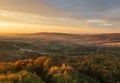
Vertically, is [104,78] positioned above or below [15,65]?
below

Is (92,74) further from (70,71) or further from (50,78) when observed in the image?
(50,78)

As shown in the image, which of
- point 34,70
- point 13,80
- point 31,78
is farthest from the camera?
point 34,70

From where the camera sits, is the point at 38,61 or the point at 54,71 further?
the point at 38,61

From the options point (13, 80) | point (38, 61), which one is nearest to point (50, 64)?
point (38, 61)

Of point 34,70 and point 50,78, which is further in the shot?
point 34,70

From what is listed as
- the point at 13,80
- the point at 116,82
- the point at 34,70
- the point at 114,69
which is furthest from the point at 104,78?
the point at 13,80

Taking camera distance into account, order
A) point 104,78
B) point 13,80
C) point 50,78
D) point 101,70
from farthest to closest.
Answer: point 101,70 → point 104,78 → point 50,78 → point 13,80

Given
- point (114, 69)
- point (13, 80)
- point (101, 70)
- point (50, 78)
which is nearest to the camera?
point (13, 80)

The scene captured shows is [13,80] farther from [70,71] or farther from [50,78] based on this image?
[70,71]

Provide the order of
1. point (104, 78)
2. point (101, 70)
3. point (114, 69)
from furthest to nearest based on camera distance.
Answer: point (114, 69), point (101, 70), point (104, 78)
